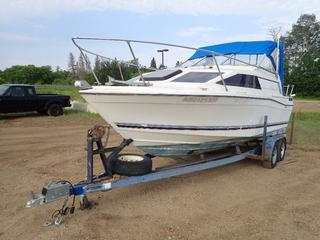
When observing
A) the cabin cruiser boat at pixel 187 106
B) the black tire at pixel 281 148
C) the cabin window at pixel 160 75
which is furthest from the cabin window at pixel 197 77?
the black tire at pixel 281 148

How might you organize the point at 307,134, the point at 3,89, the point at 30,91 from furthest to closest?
the point at 30,91
the point at 3,89
the point at 307,134

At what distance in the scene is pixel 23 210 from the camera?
4734 millimetres

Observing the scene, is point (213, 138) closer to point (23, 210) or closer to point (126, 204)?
point (126, 204)

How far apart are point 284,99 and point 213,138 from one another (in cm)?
279

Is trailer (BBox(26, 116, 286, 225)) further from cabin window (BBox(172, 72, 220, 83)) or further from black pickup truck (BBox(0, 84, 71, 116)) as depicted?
black pickup truck (BBox(0, 84, 71, 116))

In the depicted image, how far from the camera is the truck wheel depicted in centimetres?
1560

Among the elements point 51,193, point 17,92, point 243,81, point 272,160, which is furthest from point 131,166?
point 17,92

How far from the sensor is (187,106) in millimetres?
5324

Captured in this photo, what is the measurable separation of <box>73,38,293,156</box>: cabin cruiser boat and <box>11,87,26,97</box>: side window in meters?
10.3

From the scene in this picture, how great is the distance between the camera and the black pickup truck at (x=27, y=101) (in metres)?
14.4

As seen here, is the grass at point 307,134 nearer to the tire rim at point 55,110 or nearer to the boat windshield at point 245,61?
the boat windshield at point 245,61

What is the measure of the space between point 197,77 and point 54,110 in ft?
36.6

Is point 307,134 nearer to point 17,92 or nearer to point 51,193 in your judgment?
point 51,193

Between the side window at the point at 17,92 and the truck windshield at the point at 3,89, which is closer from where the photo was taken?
the truck windshield at the point at 3,89
